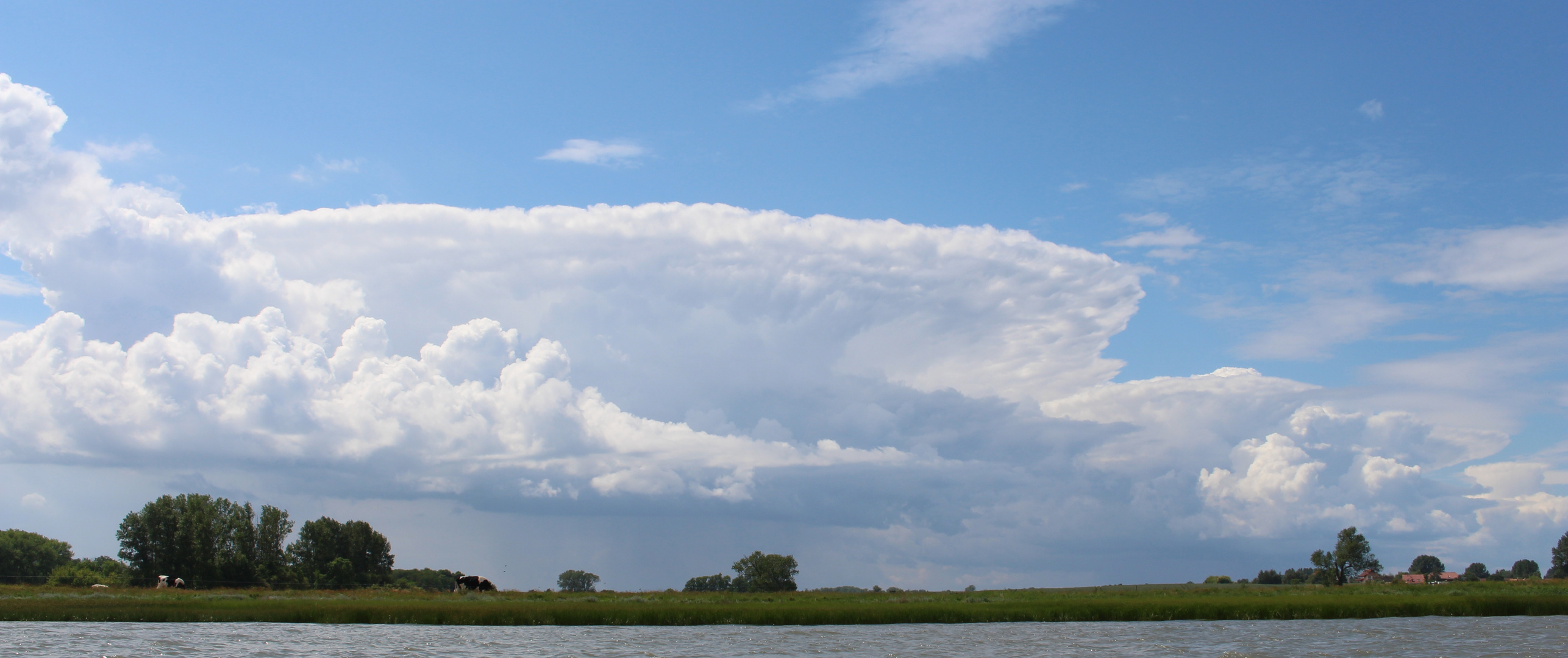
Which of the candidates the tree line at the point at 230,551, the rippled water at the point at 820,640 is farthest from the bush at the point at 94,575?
the rippled water at the point at 820,640

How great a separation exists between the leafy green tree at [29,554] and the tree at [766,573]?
11043 cm

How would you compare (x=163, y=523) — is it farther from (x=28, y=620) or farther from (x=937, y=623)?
(x=937, y=623)

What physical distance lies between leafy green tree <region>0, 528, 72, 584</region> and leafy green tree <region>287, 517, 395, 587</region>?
4948cm

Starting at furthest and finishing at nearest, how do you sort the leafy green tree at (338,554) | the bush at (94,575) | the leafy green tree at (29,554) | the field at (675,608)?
the leafy green tree at (29,554) → the leafy green tree at (338,554) → the bush at (94,575) → the field at (675,608)

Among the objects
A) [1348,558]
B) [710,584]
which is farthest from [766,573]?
[1348,558]

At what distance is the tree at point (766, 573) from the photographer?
13262cm

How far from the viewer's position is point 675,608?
7331 cm

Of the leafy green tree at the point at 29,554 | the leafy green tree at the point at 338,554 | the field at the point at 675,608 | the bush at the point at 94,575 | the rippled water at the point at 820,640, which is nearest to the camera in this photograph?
the rippled water at the point at 820,640

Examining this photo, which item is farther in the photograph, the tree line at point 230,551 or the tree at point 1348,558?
the tree at point 1348,558

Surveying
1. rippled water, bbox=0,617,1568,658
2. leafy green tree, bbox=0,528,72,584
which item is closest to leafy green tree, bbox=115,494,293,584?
leafy green tree, bbox=0,528,72,584

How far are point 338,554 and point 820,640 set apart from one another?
350 feet

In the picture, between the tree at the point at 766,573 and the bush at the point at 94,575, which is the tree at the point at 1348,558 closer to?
the tree at the point at 766,573

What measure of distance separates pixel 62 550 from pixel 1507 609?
226 meters

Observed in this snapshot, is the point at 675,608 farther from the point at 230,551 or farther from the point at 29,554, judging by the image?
the point at 29,554
